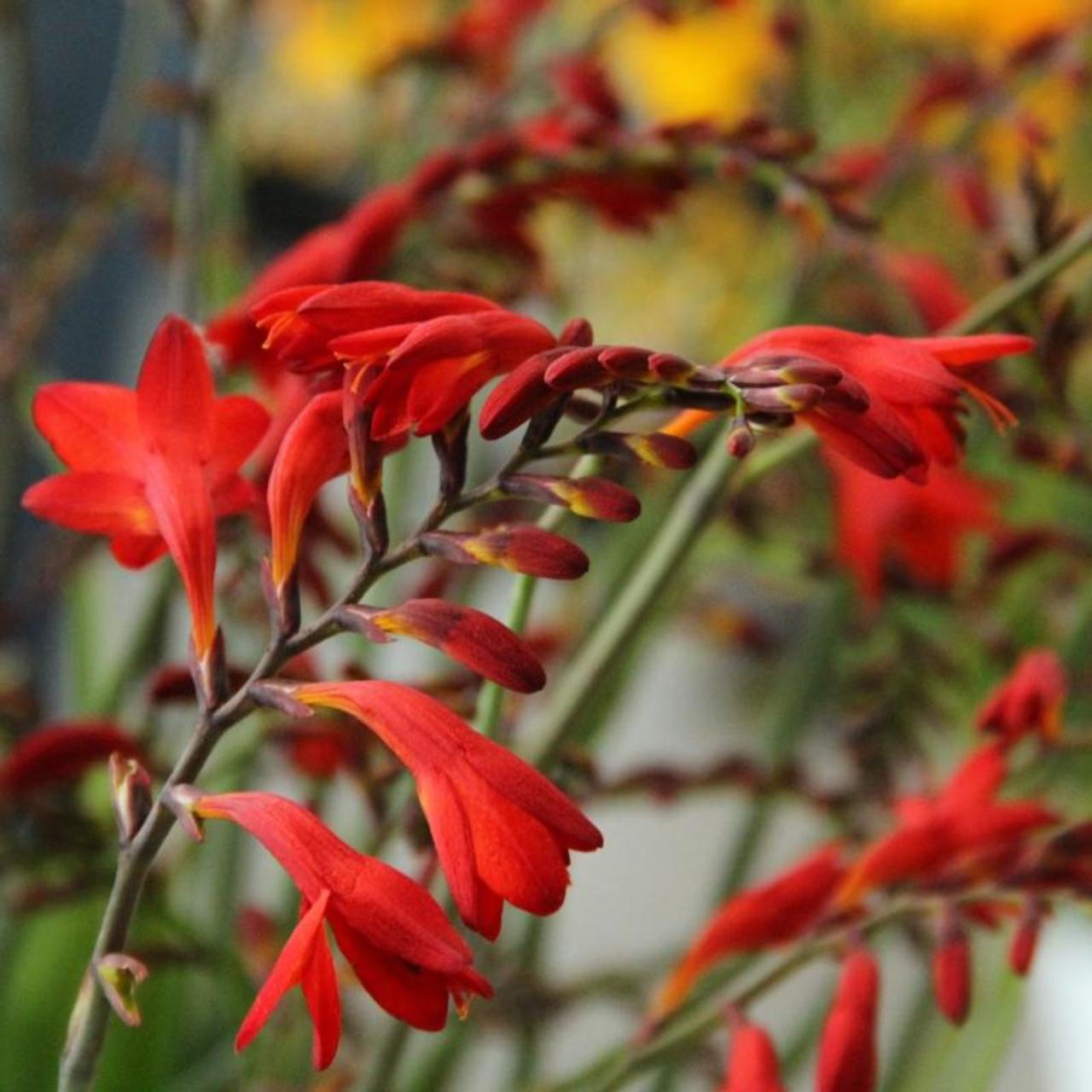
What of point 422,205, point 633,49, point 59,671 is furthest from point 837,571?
point 59,671

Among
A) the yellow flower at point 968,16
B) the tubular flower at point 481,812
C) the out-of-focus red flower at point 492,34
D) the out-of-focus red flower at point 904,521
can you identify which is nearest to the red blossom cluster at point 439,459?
the tubular flower at point 481,812

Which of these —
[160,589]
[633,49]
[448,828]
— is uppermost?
[633,49]

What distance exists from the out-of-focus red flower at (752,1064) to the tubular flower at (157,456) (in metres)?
0.11

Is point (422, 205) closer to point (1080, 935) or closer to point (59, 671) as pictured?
point (1080, 935)

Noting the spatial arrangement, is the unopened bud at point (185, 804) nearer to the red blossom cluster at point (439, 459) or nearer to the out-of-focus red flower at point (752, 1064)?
the red blossom cluster at point (439, 459)

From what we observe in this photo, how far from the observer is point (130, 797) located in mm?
163

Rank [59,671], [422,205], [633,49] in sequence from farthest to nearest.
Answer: [59,671] → [633,49] → [422,205]

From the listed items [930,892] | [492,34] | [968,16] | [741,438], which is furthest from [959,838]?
[968,16]

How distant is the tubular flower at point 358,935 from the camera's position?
15 centimetres

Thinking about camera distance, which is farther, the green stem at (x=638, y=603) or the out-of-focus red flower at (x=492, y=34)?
the out-of-focus red flower at (x=492, y=34)

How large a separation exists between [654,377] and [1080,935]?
0.60m

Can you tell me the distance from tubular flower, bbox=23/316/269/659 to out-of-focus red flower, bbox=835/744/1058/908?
4.9 inches

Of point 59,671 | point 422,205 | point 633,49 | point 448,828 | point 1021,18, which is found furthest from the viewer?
point 59,671

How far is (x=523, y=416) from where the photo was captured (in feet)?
0.50
